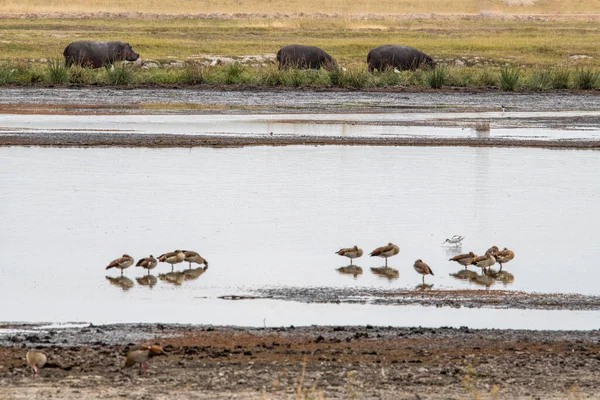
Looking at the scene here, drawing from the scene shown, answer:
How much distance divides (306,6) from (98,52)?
62561 millimetres

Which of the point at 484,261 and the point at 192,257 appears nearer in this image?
the point at 192,257

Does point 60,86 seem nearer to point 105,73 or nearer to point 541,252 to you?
point 105,73

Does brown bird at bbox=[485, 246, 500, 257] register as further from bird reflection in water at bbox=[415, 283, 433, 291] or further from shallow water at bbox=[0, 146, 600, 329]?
bird reflection in water at bbox=[415, 283, 433, 291]

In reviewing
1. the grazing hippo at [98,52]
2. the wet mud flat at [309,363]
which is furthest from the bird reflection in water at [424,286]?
the grazing hippo at [98,52]

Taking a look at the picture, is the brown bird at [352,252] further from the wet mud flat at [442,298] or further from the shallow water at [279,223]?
the wet mud flat at [442,298]

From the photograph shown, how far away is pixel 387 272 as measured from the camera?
13844mm

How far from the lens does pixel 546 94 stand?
146 feet

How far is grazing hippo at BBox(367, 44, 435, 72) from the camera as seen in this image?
55000 millimetres

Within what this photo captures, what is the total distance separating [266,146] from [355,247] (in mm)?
12576

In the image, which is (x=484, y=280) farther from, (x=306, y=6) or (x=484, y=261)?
(x=306, y=6)

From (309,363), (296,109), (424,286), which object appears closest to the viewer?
(309,363)

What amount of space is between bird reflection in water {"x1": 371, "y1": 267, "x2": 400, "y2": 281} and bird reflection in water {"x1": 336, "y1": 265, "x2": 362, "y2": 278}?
0.17m

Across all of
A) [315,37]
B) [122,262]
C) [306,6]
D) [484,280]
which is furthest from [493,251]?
[306,6]

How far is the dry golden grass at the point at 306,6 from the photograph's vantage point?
105m
